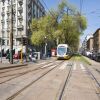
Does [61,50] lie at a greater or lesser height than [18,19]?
lesser

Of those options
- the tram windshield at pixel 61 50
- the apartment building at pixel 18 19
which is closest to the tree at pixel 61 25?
the apartment building at pixel 18 19

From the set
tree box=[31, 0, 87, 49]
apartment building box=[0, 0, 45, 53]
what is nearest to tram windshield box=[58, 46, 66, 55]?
tree box=[31, 0, 87, 49]

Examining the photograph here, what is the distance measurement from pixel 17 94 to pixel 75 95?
2074 millimetres

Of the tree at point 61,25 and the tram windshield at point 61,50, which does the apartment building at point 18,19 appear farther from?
the tram windshield at point 61,50

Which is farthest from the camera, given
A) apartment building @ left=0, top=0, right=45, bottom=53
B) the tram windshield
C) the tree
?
apartment building @ left=0, top=0, right=45, bottom=53

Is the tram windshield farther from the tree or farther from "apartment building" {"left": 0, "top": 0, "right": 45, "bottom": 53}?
"apartment building" {"left": 0, "top": 0, "right": 45, "bottom": 53}

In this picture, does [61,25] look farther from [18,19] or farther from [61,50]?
[61,50]

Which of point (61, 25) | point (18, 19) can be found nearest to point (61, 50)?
point (61, 25)

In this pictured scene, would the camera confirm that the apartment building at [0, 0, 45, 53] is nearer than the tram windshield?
No

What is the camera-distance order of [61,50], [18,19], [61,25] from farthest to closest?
[18,19]
[61,25]
[61,50]

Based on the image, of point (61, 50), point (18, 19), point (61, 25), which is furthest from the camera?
point (18, 19)

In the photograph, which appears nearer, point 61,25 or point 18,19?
point 61,25

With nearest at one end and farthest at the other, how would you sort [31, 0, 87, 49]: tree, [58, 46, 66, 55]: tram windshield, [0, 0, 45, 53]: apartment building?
[58, 46, 66, 55]: tram windshield < [31, 0, 87, 49]: tree < [0, 0, 45, 53]: apartment building

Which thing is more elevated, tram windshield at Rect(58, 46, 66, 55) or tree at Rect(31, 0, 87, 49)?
tree at Rect(31, 0, 87, 49)
